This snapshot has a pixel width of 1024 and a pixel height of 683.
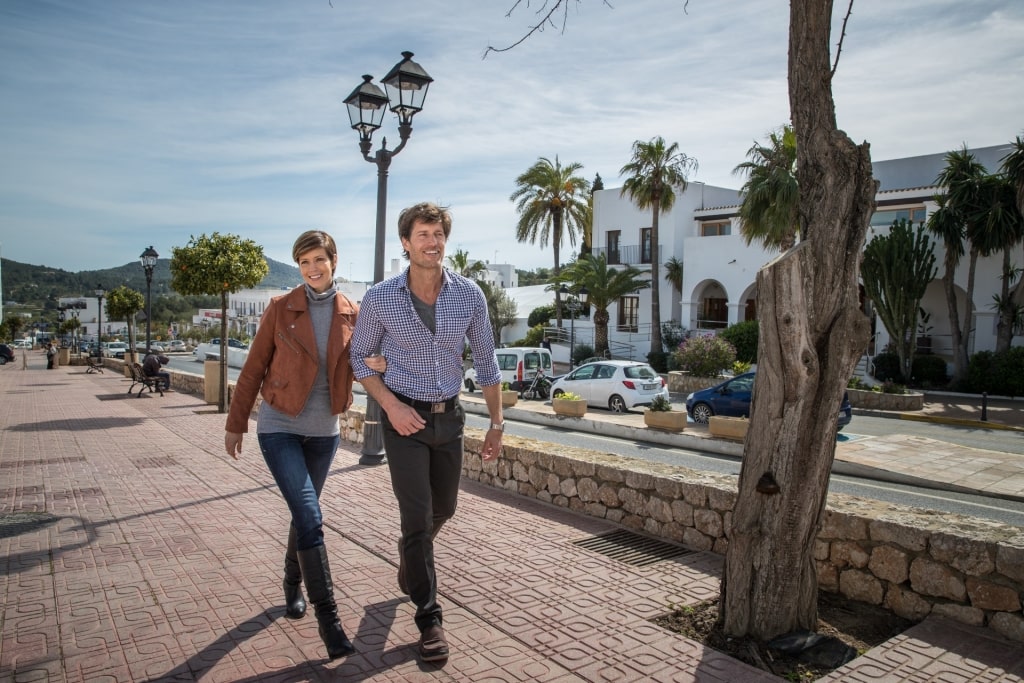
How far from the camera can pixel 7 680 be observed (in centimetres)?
296

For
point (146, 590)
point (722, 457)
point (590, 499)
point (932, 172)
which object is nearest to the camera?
point (146, 590)

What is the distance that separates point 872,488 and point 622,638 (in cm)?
753

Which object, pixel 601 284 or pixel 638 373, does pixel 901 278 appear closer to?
pixel 638 373

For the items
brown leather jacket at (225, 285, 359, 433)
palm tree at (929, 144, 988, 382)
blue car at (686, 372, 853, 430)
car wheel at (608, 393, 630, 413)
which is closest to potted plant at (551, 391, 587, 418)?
car wheel at (608, 393, 630, 413)

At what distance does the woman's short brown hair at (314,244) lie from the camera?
375 centimetres

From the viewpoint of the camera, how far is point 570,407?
1645 centimetres

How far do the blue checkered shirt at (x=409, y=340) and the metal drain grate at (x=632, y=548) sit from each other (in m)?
2.08

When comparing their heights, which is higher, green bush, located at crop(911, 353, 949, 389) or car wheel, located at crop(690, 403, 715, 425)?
green bush, located at crop(911, 353, 949, 389)

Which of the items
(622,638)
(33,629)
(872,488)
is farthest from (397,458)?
(872,488)

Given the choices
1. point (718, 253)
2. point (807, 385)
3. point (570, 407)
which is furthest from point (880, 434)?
point (718, 253)

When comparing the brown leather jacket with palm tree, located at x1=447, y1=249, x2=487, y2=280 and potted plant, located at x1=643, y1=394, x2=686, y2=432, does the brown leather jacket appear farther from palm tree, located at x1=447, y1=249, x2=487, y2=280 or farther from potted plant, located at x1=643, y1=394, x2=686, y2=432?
palm tree, located at x1=447, y1=249, x2=487, y2=280

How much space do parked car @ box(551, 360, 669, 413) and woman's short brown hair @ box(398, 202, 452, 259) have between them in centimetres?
1518

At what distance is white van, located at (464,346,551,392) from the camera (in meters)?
22.6

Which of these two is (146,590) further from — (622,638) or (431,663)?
(622,638)
